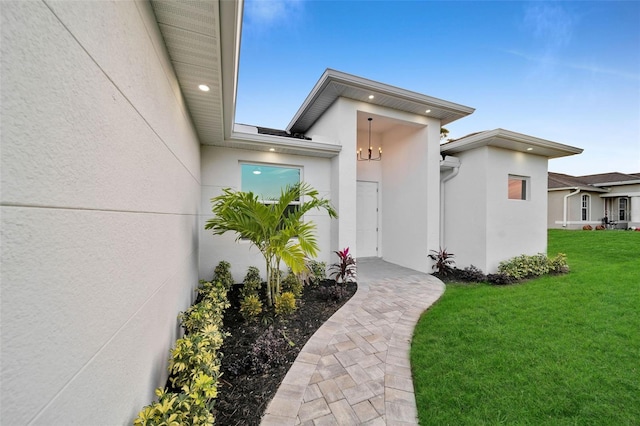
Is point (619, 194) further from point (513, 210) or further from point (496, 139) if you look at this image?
point (496, 139)

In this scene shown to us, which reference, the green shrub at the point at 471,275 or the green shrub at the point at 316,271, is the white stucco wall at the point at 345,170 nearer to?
the green shrub at the point at 316,271

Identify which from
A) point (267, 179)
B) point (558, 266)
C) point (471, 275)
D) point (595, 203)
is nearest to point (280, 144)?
point (267, 179)

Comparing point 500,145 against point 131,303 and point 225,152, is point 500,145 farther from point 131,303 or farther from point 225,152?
point 131,303

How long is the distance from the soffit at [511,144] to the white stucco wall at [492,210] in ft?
0.58

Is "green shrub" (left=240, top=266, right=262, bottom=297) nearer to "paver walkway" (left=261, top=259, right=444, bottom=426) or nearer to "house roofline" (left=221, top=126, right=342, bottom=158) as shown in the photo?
"paver walkway" (left=261, top=259, right=444, bottom=426)

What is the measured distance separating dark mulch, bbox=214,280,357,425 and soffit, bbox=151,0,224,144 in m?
3.00

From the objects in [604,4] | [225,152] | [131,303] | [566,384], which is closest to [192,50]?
[131,303]

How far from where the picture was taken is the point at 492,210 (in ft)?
19.5

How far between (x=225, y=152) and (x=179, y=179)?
8.12 ft

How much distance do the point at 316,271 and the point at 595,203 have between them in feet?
70.1

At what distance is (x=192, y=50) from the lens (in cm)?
210

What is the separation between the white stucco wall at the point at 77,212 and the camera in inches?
23.0

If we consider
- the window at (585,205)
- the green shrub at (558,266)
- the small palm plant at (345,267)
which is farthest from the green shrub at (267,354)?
the window at (585,205)

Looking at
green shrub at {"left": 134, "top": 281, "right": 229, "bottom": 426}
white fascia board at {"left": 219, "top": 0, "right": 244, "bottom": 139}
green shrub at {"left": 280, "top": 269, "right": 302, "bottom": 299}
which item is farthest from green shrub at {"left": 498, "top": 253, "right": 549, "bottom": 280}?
white fascia board at {"left": 219, "top": 0, "right": 244, "bottom": 139}
